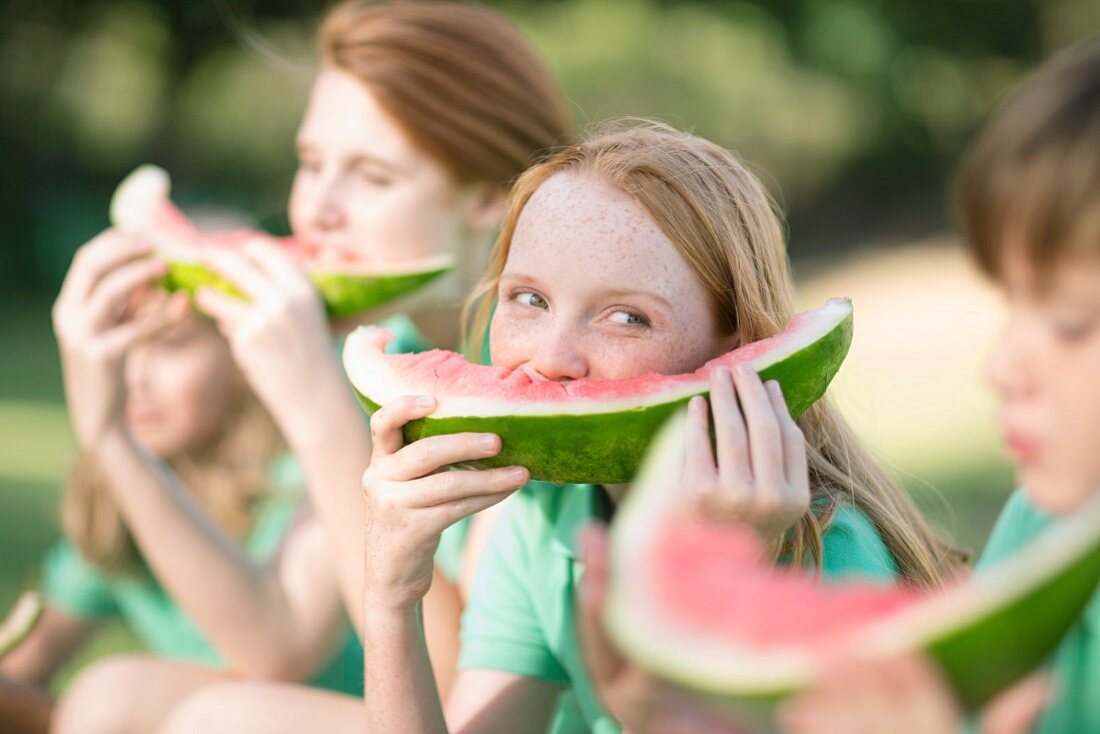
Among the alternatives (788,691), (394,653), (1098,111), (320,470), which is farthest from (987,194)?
(320,470)

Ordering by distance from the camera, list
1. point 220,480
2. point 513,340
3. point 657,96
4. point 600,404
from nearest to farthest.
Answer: point 600,404 < point 513,340 < point 220,480 < point 657,96

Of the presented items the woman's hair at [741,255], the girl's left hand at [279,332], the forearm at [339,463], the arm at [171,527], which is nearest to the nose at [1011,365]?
the woman's hair at [741,255]

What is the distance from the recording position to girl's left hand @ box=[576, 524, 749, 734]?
3.81 ft

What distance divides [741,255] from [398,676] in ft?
3.26

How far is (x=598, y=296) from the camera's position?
2027 millimetres

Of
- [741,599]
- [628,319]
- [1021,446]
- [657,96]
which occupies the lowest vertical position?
[657,96]

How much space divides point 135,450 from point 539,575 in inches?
50.9

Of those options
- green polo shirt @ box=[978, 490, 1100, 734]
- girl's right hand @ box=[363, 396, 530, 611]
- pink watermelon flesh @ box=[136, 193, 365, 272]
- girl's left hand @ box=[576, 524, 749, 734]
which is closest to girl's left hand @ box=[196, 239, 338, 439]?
pink watermelon flesh @ box=[136, 193, 365, 272]

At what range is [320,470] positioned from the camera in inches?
109

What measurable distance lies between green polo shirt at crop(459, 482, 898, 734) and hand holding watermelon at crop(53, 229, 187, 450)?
1.22m

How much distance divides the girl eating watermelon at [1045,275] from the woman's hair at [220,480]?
9.85 feet

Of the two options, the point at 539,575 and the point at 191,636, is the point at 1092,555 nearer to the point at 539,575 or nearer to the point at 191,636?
the point at 539,575

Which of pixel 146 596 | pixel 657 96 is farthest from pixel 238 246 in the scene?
pixel 657 96

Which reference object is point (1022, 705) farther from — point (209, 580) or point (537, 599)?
point (209, 580)
